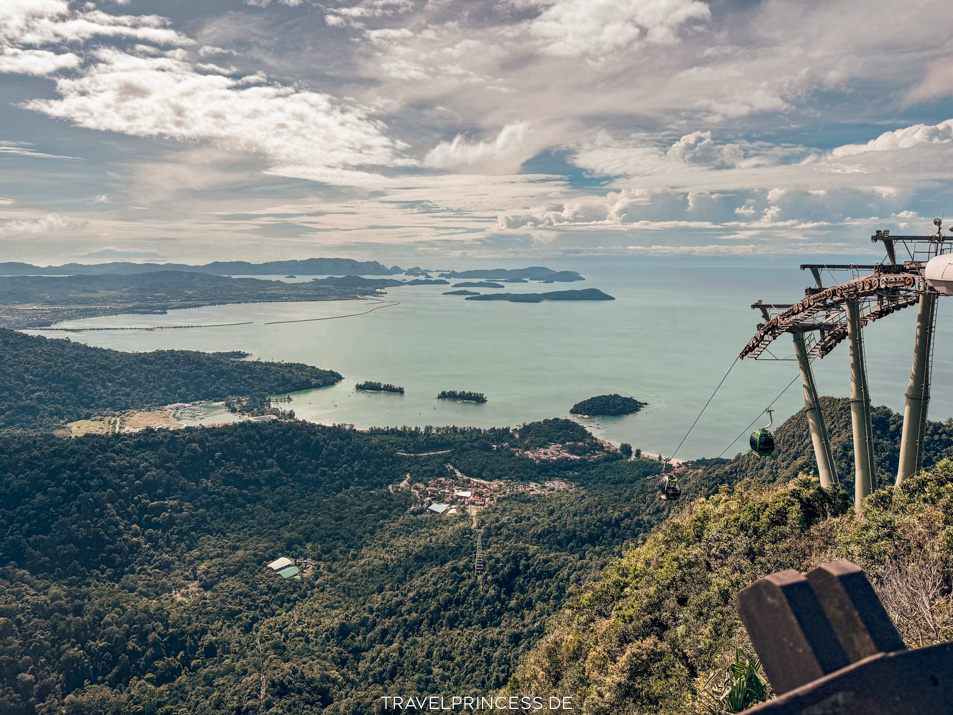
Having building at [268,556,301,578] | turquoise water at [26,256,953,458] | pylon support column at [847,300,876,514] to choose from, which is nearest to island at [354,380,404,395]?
turquoise water at [26,256,953,458]

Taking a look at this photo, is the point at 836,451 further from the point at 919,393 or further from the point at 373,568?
the point at 373,568

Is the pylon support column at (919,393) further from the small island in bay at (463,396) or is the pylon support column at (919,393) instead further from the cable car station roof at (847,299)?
the small island in bay at (463,396)

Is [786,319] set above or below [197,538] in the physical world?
above

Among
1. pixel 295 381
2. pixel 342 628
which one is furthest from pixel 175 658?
pixel 295 381

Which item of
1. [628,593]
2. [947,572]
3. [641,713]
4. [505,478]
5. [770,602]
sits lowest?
[505,478]

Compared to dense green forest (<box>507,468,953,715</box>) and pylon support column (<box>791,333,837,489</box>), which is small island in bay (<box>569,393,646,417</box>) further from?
pylon support column (<box>791,333,837,489</box>)

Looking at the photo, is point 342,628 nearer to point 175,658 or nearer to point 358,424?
point 175,658
